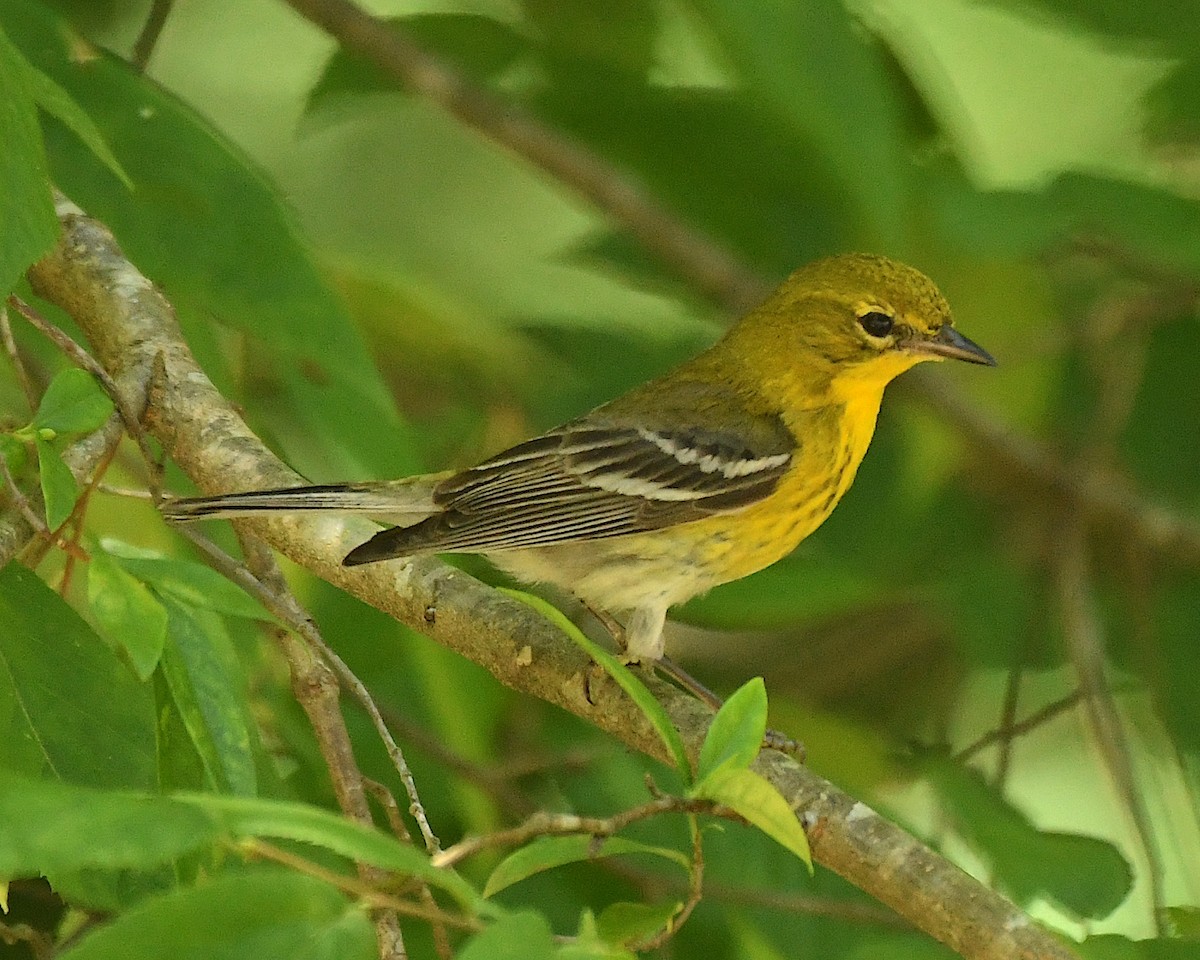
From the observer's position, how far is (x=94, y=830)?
1298 millimetres

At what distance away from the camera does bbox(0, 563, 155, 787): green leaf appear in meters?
1.90

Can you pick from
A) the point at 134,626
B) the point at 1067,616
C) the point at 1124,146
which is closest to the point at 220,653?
the point at 134,626

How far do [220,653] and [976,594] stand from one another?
282 centimetres

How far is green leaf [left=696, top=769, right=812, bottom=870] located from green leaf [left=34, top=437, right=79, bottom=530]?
2.65ft

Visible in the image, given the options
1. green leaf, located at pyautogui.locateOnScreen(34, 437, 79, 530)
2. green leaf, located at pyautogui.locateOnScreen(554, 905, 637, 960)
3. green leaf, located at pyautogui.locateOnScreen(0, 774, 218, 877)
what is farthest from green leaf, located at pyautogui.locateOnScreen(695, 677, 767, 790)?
green leaf, located at pyautogui.locateOnScreen(34, 437, 79, 530)

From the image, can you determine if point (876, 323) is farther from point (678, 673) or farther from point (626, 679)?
point (626, 679)

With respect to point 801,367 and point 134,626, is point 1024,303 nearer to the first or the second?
point 801,367

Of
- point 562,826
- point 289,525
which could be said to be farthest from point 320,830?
point 289,525

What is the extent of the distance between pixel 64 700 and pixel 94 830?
68cm

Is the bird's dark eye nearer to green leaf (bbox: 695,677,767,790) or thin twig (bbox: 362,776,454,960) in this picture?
thin twig (bbox: 362,776,454,960)

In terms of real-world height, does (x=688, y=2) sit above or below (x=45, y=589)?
above

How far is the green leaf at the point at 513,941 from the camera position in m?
1.24

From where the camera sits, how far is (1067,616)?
4.29 metres

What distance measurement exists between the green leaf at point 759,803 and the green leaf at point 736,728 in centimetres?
2
